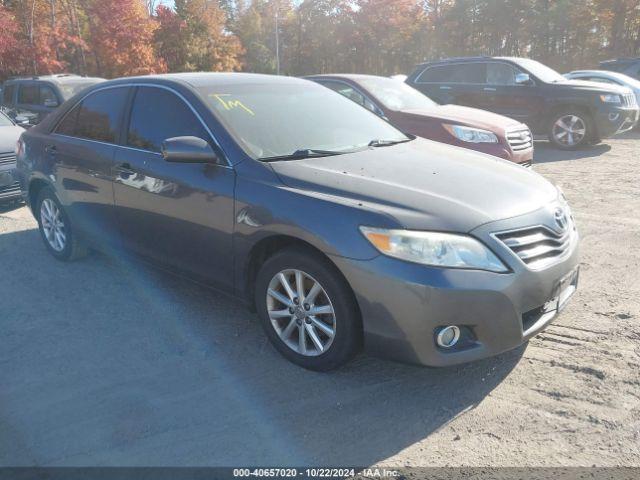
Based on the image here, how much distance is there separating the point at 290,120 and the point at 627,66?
49.6 feet

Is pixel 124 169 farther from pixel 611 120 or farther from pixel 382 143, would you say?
pixel 611 120

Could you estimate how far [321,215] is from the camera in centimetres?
303

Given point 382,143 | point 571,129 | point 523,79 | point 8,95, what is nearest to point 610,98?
point 571,129

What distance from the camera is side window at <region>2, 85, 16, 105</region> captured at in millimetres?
11812

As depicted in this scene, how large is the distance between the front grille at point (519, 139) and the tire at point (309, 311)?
532 cm

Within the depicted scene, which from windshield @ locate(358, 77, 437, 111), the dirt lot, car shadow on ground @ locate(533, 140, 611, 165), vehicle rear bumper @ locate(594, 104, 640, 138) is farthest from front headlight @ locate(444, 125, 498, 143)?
vehicle rear bumper @ locate(594, 104, 640, 138)

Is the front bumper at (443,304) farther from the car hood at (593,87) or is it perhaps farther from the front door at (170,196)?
the car hood at (593,87)

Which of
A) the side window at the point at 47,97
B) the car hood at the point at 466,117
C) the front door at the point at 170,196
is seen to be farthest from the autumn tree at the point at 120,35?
the front door at the point at 170,196

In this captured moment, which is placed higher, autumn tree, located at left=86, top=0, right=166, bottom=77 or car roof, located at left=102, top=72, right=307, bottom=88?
autumn tree, located at left=86, top=0, right=166, bottom=77

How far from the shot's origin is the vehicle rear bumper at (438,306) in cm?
278

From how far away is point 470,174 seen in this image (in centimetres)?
357

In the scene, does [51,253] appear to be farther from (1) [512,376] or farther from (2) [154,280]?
(1) [512,376]

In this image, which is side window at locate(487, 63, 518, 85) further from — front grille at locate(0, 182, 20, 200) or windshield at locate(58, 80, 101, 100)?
front grille at locate(0, 182, 20, 200)

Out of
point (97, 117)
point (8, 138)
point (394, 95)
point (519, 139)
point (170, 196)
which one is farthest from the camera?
point (394, 95)
